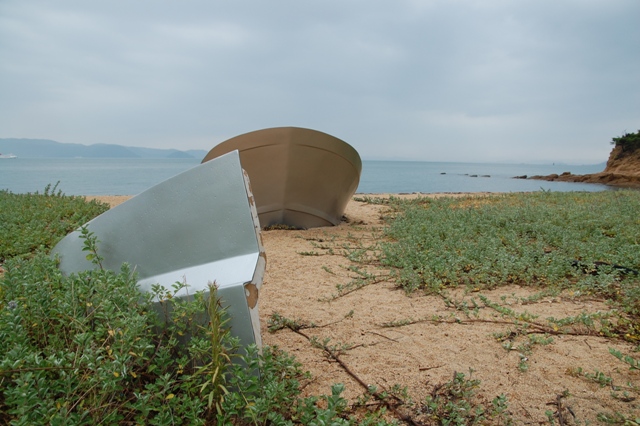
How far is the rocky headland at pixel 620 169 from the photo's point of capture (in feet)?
106

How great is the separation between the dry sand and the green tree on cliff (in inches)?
1543

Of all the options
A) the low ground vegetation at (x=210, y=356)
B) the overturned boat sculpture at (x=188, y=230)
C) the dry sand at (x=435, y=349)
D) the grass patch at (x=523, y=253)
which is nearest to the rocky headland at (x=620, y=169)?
the grass patch at (x=523, y=253)

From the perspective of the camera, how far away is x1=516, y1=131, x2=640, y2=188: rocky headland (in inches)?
1275

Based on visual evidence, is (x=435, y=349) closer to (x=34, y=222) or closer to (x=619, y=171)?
(x=34, y=222)

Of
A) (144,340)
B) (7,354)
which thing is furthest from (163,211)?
(7,354)

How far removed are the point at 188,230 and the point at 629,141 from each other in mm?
42322

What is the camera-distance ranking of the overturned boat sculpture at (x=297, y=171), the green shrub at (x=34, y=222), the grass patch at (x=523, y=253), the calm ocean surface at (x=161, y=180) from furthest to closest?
the calm ocean surface at (x=161, y=180), the overturned boat sculpture at (x=297, y=171), the green shrub at (x=34, y=222), the grass patch at (x=523, y=253)

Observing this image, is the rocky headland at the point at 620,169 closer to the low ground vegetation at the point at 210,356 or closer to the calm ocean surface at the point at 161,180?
the calm ocean surface at the point at 161,180

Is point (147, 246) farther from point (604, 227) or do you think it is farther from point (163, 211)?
point (604, 227)

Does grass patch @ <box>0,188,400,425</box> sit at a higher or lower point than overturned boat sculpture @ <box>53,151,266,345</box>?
lower

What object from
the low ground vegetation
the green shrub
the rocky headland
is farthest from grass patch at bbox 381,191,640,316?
the rocky headland

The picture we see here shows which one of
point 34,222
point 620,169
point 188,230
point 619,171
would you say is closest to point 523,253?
point 188,230

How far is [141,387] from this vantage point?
6.63ft

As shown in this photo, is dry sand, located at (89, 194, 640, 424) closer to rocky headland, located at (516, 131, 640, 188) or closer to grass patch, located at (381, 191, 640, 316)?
grass patch, located at (381, 191, 640, 316)
